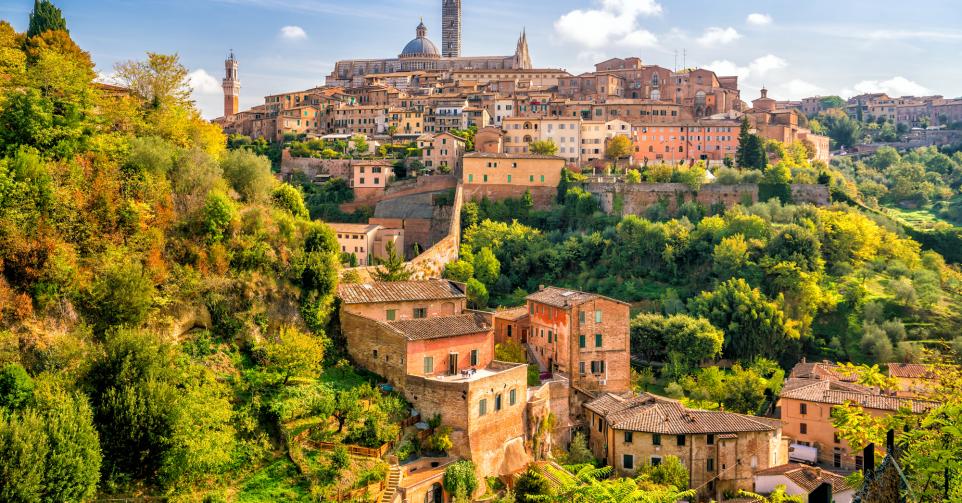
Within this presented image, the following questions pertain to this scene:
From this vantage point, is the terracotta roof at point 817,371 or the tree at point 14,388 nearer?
the tree at point 14,388

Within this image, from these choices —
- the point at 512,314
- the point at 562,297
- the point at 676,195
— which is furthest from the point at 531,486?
the point at 676,195

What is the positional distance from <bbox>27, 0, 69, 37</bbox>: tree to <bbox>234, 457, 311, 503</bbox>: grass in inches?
965

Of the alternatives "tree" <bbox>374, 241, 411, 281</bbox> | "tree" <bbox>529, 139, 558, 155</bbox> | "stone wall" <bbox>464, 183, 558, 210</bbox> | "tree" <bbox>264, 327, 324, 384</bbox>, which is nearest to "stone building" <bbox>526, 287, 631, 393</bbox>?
"tree" <bbox>374, 241, 411, 281</bbox>

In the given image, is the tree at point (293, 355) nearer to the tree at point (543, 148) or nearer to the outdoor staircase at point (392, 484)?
the outdoor staircase at point (392, 484)

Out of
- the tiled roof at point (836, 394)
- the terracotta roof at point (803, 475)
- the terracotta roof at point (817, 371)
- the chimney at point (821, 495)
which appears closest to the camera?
the chimney at point (821, 495)

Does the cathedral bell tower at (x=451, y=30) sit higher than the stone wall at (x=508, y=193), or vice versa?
the cathedral bell tower at (x=451, y=30)

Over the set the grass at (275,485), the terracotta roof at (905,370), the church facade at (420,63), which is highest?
the church facade at (420,63)

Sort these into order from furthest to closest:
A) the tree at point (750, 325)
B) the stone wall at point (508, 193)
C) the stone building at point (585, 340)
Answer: the stone wall at point (508, 193) < the tree at point (750, 325) < the stone building at point (585, 340)

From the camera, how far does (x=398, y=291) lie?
2803 cm

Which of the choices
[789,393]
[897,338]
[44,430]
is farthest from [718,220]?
[44,430]

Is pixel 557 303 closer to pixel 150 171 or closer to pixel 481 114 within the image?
pixel 150 171

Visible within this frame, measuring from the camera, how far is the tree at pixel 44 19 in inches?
1379

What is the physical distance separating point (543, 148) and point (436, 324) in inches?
1419

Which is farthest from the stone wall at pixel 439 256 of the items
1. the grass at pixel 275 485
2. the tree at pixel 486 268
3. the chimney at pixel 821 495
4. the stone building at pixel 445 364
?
the chimney at pixel 821 495
